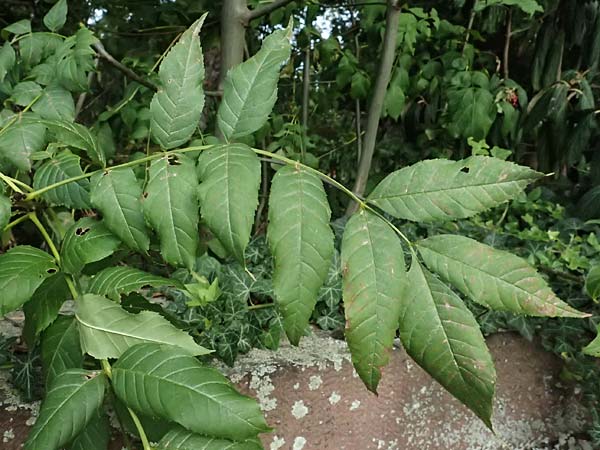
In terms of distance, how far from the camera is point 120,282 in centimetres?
63

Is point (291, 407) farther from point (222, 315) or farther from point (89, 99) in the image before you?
point (89, 99)

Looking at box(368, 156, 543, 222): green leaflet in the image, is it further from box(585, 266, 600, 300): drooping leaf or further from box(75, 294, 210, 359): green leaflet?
box(585, 266, 600, 300): drooping leaf

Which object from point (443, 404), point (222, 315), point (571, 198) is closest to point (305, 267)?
point (222, 315)

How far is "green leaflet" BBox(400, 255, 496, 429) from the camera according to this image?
54cm

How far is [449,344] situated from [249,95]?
0.34 meters

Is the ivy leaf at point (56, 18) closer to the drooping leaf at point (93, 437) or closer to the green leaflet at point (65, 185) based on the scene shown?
the green leaflet at point (65, 185)

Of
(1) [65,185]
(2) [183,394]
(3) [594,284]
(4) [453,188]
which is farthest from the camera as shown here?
(3) [594,284]

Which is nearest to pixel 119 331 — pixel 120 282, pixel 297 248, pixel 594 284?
pixel 120 282

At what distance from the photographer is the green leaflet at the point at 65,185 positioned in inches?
29.0

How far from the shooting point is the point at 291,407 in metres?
1.13

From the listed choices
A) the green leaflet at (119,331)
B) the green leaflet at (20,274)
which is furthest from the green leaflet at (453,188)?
the green leaflet at (20,274)

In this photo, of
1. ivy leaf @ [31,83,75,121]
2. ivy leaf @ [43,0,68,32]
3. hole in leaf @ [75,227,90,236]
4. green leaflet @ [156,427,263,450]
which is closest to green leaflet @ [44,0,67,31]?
ivy leaf @ [43,0,68,32]

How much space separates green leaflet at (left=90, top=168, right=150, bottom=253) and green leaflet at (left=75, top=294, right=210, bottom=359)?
7cm

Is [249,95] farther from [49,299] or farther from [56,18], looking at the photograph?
[56,18]
